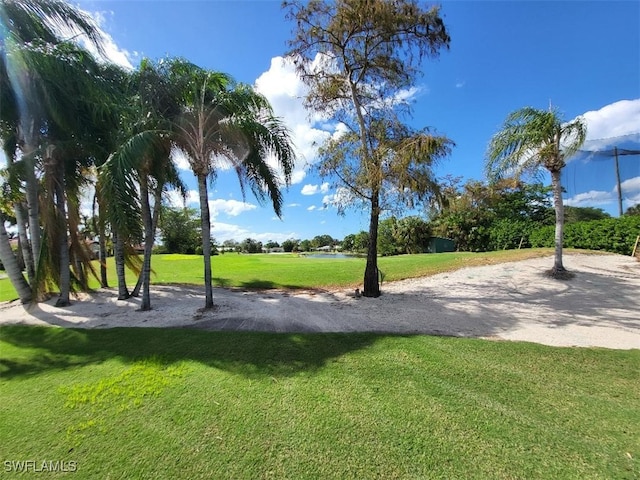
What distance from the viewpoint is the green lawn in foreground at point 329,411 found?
7.59 ft

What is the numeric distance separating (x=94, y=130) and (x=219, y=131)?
12.3 ft

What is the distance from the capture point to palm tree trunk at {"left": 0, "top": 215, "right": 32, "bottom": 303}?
7.79 metres

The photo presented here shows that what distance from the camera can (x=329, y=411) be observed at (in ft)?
9.77

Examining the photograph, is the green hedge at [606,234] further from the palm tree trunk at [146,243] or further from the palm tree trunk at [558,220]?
the palm tree trunk at [146,243]

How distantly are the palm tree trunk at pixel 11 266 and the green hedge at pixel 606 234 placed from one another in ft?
75.8

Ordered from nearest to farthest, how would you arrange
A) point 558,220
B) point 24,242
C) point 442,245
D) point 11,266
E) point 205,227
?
point 205,227 < point 11,266 < point 24,242 < point 558,220 < point 442,245

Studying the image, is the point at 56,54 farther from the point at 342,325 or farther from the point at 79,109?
the point at 342,325

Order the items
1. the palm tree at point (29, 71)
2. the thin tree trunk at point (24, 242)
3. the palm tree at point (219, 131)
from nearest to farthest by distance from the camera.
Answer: the palm tree at point (29, 71)
the palm tree at point (219, 131)
the thin tree trunk at point (24, 242)

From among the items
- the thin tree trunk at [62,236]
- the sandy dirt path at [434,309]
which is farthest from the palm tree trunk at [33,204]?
the sandy dirt path at [434,309]

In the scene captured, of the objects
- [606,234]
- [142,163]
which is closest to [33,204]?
[142,163]

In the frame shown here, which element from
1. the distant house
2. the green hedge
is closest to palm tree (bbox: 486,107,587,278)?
the green hedge

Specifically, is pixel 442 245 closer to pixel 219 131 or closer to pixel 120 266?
pixel 219 131

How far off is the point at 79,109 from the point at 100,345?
21.7 feet

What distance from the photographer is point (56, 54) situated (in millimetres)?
6664
